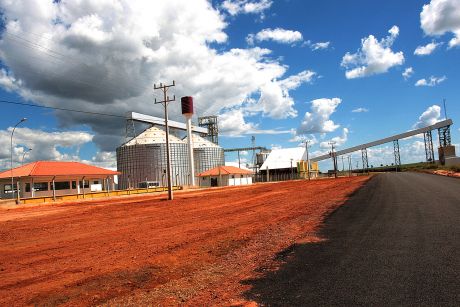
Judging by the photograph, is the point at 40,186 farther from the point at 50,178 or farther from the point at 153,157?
the point at 153,157

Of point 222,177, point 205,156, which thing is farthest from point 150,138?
point 222,177

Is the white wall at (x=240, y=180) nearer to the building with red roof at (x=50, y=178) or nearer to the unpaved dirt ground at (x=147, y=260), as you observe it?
the building with red roof at (x=50, y=178)

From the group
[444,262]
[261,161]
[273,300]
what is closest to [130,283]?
[273,300]

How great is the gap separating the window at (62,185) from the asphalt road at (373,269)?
48.9 metres

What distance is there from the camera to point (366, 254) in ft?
26.6

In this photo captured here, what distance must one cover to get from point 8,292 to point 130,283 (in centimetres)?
240

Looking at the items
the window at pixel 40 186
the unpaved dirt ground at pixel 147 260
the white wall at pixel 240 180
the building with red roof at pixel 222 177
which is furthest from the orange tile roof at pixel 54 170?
the unpaved dirt ground at pixel 147 260

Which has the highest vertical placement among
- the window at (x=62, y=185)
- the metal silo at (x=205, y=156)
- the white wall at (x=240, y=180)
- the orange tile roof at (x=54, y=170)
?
the metal silo at (x=205, y=156)

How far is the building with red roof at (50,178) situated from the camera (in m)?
48.1

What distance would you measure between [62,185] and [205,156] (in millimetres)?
47327

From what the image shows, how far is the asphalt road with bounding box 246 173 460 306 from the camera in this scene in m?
5.60

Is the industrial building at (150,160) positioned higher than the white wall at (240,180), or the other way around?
the industrial building at (150,160)

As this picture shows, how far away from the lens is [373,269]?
695 cm

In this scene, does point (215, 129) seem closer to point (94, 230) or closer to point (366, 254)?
point (94, 230)
